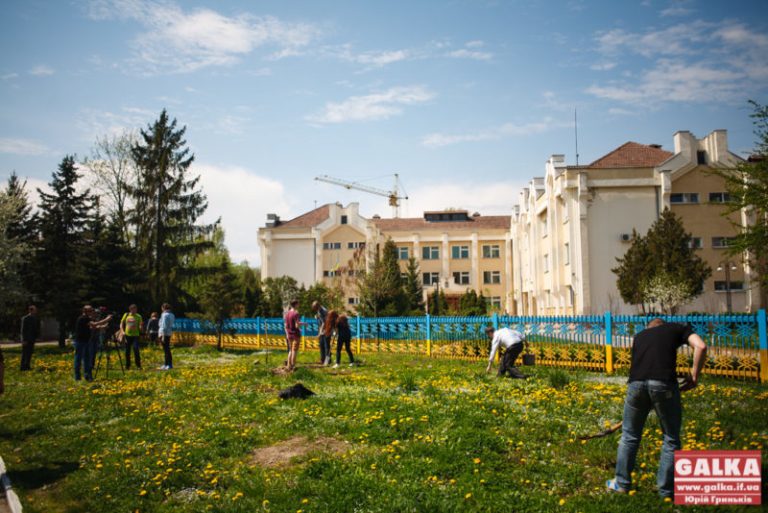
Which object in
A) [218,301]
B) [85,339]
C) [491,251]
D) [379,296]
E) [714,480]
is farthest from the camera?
[491,251]

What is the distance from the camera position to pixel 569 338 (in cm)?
1730

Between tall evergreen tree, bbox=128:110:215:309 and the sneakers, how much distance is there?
3596 cm

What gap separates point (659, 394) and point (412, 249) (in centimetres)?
5824

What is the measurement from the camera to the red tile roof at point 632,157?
141 ft

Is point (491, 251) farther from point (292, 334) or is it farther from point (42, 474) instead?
point (42, 474)

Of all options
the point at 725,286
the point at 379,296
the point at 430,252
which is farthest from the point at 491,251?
the point at 379,296

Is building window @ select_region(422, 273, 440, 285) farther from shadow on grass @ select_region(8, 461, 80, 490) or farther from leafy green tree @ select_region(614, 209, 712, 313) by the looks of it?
shadow on grass @ select_region(8, 461, 80, 490)

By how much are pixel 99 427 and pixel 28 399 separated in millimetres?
4607

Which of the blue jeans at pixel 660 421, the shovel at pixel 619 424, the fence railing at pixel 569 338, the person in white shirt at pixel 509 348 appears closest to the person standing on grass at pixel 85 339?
the person in white shirt at pixel 509 348

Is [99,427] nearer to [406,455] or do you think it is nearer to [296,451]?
[296,451]

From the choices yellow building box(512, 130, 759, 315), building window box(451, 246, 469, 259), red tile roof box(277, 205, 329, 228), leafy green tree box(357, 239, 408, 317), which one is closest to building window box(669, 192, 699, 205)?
yellow building box(512, 130, 759, 315)

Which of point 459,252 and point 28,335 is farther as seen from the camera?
point 459,252

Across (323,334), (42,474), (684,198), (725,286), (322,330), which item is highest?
(684,198)

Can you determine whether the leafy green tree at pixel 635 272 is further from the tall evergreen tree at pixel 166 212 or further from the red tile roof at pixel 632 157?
the tall evergreen tree at pixel 166 212
